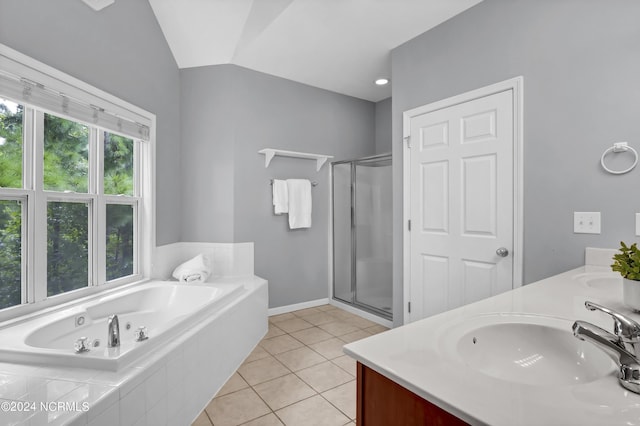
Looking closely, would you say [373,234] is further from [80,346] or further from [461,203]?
[80,346]

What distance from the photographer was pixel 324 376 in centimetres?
225

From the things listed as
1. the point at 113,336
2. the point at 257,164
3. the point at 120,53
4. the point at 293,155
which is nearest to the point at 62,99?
the point at 120,53

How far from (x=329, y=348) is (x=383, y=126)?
283cm

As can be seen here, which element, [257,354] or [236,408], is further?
[257,354]

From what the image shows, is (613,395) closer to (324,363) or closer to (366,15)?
(324,363)

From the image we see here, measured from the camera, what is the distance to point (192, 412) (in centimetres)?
177

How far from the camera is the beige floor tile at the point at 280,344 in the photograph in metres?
2.66

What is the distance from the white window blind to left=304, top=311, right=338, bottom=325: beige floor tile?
2.36m

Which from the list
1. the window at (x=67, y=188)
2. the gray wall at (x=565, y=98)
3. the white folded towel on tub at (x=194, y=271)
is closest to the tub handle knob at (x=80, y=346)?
the window at (x=67, y=188)

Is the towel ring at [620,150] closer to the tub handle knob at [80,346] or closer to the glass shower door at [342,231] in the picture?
the glass shower door at [342,231]

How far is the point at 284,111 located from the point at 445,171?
1.92 m

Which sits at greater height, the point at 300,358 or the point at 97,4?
the point at 97,4

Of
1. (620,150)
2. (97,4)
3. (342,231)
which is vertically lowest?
(342,231)

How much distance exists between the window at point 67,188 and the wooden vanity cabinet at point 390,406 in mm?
2015
